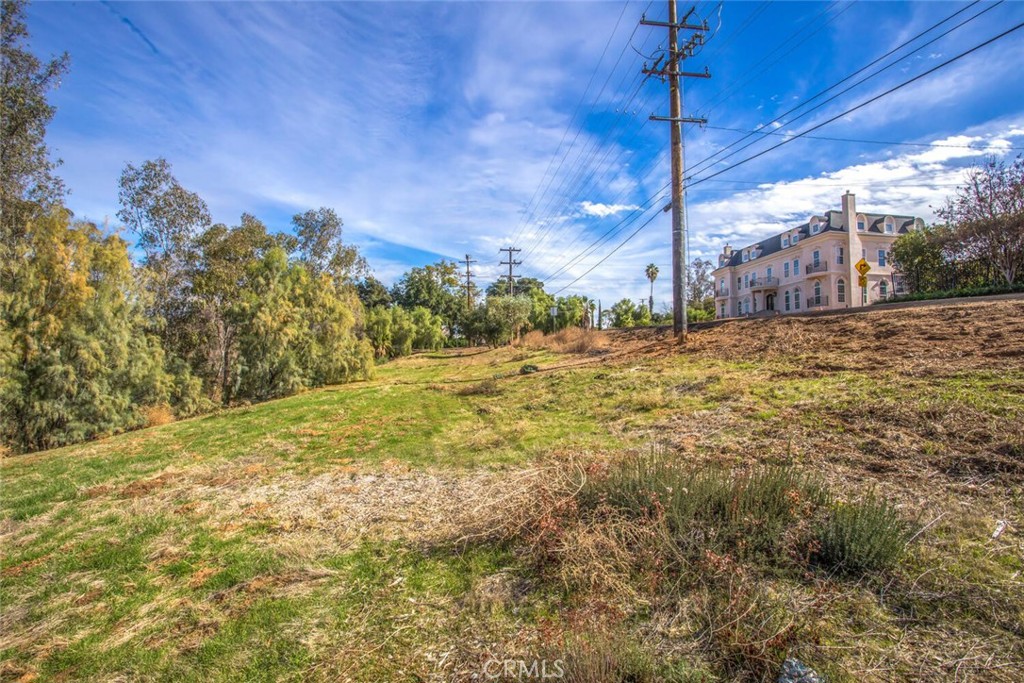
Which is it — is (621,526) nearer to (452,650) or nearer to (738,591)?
(738,591)

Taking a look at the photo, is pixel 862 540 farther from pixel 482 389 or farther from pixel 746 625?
pixel 482 389

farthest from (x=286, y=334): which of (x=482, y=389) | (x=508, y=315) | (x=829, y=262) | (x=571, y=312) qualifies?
(x=829, y=262)

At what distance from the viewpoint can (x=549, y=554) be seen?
385 centimetres

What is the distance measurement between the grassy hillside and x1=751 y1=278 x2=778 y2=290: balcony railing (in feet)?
123

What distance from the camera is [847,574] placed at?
321cm

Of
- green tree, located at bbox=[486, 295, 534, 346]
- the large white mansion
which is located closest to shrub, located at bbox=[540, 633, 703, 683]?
the large white mansion

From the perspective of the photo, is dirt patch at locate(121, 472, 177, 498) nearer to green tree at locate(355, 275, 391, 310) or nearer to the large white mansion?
the large white mansion

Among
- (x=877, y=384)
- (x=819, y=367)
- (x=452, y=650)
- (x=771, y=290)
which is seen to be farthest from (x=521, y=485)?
(x=771, y=290)

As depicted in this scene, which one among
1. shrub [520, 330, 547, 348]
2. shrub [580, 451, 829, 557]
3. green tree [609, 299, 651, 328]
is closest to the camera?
shrub [580, 451, 829, 557]

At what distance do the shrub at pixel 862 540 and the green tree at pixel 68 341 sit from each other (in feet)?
59.6

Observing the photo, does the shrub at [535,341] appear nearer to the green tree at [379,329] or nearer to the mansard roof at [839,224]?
the green tree at [379,329]

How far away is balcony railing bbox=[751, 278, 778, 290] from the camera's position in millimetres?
42844

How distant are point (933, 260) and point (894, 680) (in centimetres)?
3342

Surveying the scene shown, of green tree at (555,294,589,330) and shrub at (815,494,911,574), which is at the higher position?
green tree at (555,294,589,330)
